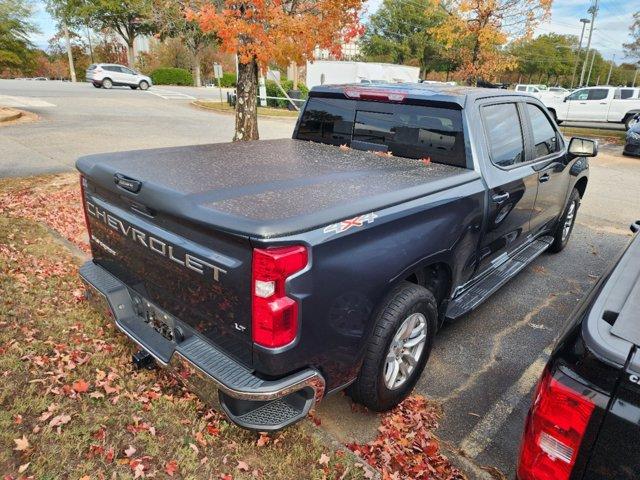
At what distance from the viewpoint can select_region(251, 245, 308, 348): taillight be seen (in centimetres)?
183

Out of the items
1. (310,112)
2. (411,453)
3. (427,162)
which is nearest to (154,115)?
(310,112)

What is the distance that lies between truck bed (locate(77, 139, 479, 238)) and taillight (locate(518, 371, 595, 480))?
3.48ft

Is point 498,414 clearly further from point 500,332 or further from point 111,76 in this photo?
point 111,76

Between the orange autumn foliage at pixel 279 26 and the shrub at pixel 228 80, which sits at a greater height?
the orange autumn foliage at pixel 279 26

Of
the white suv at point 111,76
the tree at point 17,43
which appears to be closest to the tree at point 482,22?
the white suv at point 111,76

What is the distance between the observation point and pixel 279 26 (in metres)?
5.91

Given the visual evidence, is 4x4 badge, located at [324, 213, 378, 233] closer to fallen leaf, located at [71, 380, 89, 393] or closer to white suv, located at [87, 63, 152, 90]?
fallen leaf, located at [71, 380, 89, 393]

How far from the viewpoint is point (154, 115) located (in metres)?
18.2

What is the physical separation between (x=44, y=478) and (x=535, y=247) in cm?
449

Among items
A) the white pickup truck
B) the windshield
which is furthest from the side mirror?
the white pickup truck

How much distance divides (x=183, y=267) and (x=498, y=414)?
2165 mm

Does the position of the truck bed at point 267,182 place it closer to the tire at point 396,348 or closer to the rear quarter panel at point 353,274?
the rear quarter panel at point 353,274

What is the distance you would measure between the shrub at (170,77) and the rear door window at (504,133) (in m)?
49.2

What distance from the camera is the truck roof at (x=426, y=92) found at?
10.7 feet
